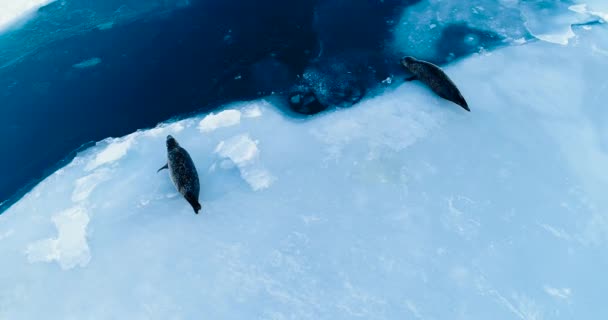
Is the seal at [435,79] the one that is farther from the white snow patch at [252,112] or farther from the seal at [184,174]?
the seal at [184,174]

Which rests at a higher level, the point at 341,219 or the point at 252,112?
the point at 252,112

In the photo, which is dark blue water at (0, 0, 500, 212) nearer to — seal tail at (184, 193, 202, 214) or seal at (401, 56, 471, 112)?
seal at (401, 56, 471, 112)

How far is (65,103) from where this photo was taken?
6129 millimetres

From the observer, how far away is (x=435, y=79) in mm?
6035

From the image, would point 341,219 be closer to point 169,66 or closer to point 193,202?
point 193,202

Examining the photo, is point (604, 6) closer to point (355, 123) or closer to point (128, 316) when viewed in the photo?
point (355, 123)

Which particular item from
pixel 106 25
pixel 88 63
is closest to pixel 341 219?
pixel 88 63

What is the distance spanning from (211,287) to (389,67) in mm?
4344

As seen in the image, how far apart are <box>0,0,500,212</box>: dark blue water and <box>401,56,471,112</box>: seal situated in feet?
1.25

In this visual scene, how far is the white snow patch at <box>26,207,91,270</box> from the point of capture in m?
4.47

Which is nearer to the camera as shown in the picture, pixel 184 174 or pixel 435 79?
pixel 184 174

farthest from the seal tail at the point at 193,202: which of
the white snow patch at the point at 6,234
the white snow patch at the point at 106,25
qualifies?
the white snow patch at the point at 106,25

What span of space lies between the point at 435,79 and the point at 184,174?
381 cm

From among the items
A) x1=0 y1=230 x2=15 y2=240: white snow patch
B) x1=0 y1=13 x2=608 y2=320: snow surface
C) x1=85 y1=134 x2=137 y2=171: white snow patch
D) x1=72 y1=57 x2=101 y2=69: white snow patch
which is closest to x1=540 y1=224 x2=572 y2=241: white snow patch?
x1=0 y1=13 x2=608 y2=320: snow surface
